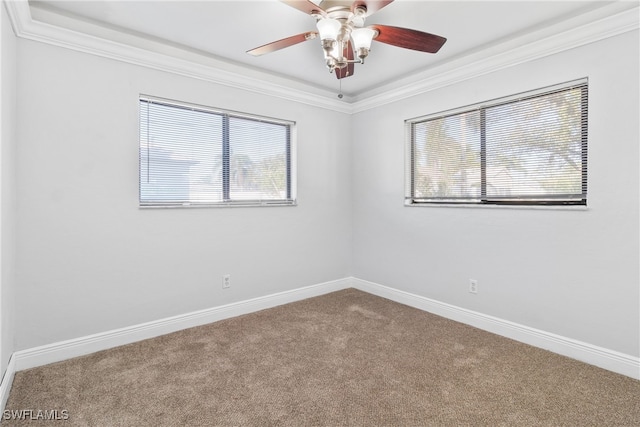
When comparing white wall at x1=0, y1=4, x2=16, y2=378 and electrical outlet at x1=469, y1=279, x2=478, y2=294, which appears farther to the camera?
electrical outlet at x1=469, y1=279, x2=478, y2=294

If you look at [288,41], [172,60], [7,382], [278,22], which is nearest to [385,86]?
[278,22]

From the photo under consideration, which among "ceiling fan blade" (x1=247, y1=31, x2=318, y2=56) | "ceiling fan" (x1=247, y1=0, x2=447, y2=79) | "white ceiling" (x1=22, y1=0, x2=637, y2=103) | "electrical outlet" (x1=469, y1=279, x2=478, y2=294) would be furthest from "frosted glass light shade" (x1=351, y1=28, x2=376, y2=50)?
"electrical outlet" (x1=469, y1=279, x2=478, y2=294)

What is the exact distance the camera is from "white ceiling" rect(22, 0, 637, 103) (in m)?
2.26

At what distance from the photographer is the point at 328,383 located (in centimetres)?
214

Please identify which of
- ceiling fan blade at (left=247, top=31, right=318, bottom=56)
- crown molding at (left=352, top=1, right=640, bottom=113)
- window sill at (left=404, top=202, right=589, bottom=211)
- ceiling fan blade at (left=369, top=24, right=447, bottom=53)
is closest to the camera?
ceiling fan blade at (left=369, top=24, right=447, bottom=53)

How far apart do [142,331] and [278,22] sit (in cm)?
272

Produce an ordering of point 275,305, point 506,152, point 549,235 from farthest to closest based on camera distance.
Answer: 1. point 275,305
2. point 506,152
3. point 549,235

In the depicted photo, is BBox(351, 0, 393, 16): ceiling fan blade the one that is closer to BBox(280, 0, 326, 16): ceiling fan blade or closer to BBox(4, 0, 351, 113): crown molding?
BBox(280, 0, 326, 16): ceiling fan blade

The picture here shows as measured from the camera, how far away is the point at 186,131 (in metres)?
3.07

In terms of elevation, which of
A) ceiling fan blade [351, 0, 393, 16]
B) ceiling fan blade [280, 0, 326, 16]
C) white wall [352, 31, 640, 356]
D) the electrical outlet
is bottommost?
the electrical outlet

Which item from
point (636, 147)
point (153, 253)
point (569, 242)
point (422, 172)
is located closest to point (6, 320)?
point (153, 253)

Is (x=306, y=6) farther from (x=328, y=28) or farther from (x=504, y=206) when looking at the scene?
(x=504, y=206)

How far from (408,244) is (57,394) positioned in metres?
3.18

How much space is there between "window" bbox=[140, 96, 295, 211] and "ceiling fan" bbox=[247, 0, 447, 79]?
1.18 metres
